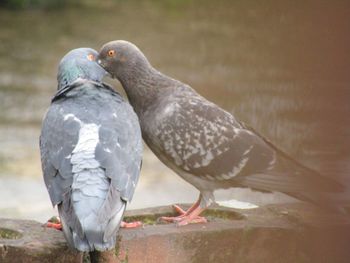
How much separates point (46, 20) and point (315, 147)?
15917 millimetres

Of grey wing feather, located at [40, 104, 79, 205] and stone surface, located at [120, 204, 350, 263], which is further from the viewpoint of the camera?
stone surface, located at [120, 204, 350, 263]

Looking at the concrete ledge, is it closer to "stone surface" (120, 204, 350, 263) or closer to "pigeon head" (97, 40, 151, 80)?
"stone surface" (120, 204, 350, 263)

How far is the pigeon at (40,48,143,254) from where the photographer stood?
282 cm

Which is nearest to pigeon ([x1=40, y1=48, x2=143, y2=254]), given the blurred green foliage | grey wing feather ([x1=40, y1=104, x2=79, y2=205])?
grey wing feather ([x1=40, y1=104, x2=79, y2=205])

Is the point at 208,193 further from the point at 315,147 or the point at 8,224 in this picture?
the point at 315,147

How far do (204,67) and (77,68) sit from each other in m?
8.42

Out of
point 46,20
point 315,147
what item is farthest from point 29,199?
point 46,20

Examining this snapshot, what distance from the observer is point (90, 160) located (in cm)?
300

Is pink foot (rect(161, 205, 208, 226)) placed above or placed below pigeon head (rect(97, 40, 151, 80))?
below

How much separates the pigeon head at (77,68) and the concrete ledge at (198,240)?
726 mm

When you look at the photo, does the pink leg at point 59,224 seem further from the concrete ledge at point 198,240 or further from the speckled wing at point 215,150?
the speckled wing at point 215,150

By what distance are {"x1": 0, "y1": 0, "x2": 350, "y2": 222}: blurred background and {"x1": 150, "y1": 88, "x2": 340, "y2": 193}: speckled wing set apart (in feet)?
0.56

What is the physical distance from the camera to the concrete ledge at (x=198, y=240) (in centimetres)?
305

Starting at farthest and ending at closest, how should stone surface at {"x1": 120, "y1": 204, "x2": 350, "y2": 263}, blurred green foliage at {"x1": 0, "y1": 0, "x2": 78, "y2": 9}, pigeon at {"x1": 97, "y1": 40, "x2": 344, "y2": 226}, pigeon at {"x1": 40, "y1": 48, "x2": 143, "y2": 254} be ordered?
1. blurred green foliage at {"x1": 0, "y1": 0, "x2": 78, "y2": 9}
2. pigeon at {"x1": 97, "y1": 40, "x2": 344, "y2": 226}
3. stone surface at {"x1": 120, "y1": 204, "x2": 350, "y2": 263}
4. pigeon at {"x1": 40, "y1": 48, "x2": 143, "y2": 254}
